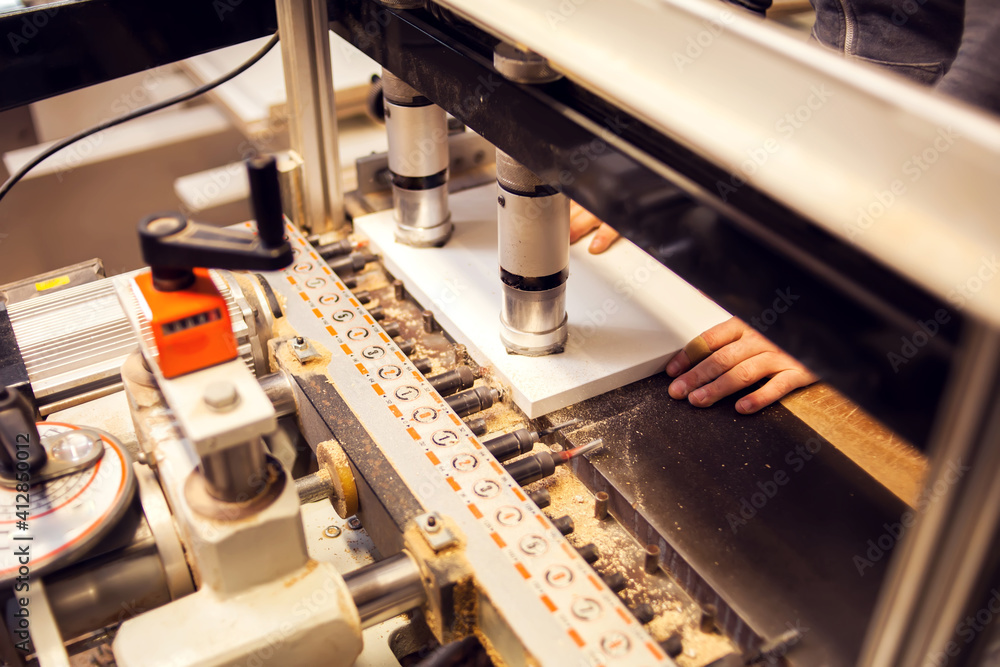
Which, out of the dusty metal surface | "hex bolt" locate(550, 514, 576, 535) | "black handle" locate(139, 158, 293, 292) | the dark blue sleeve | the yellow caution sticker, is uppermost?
the dark blue sleeve

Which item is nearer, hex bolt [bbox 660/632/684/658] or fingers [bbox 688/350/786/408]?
hex bolt [bbox 660/632/684/658]

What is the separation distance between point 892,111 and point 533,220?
66 centimetres

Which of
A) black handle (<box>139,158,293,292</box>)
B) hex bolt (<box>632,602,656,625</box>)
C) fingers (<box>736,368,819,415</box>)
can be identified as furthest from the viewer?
fingers (<box>736,368,819,415</box>)

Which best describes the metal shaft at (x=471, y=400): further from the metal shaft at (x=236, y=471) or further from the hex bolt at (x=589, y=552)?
the metal shaft at (x=236, y=471)

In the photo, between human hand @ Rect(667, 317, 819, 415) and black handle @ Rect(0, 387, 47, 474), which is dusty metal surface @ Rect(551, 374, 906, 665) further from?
black handle @ Rect(0, 387, 47, 474)

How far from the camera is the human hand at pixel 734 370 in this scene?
4.03 feet

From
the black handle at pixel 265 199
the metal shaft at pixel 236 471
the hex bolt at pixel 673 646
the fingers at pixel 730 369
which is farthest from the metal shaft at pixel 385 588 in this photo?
the fingers at pixel 730 369

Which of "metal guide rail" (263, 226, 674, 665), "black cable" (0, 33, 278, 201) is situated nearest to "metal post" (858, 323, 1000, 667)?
"metal guide rail" (263, 226, 674, 665)

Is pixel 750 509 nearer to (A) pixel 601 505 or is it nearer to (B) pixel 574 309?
(A) pixel 601 505

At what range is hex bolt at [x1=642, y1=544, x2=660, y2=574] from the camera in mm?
1048

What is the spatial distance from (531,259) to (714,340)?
0.33 m

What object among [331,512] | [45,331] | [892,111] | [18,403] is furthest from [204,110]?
[892,111]

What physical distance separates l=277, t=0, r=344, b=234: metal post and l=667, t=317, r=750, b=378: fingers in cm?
77

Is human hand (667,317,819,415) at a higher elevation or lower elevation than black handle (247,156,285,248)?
lower
